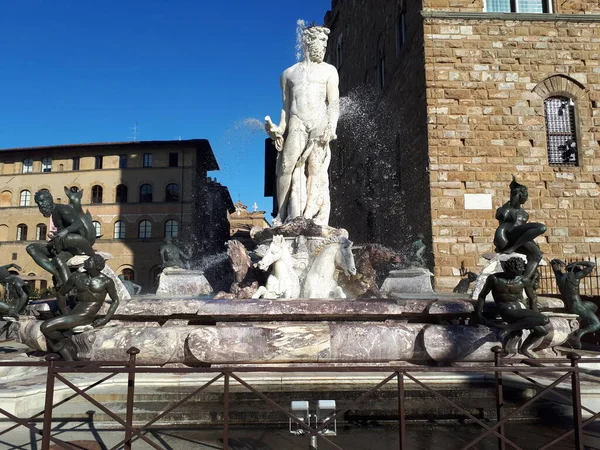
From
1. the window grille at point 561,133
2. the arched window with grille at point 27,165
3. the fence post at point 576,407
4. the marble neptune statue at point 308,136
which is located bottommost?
the fence post at point 576,407

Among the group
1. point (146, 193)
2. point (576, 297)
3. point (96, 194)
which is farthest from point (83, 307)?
point (96, 194)

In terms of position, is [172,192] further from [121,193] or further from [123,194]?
[121,193]

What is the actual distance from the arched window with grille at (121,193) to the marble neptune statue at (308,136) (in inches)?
1411

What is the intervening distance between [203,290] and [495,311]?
5310 millimetres

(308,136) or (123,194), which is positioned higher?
(123,194)

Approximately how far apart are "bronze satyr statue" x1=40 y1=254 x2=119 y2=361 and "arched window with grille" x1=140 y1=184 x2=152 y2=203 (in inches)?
1457

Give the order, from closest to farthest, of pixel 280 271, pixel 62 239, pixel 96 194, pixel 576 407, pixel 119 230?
pixel 576 407 → pixel 62 239 → pixel 280 271 → pixel 119 230 → pixel 96 194

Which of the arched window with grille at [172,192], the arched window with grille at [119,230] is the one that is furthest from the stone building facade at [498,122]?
the arched window with grille at [119,230]

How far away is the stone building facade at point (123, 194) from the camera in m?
40.0

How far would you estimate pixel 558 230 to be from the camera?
13125 millimetres

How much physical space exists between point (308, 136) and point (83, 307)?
4583 mm

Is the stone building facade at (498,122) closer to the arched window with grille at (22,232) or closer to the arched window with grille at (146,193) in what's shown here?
the arched window with grille at (146,193)

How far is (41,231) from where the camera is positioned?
41.2m

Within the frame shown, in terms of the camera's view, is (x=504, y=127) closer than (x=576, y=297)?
No
